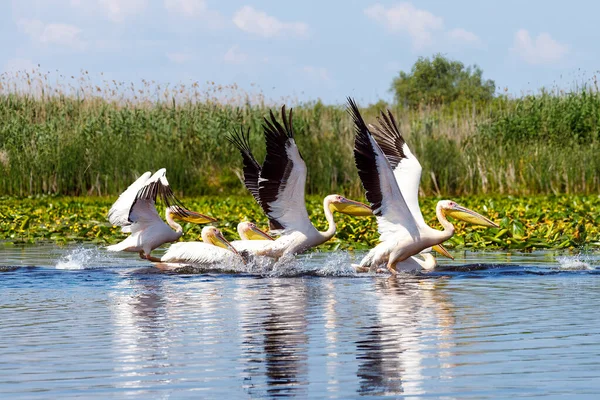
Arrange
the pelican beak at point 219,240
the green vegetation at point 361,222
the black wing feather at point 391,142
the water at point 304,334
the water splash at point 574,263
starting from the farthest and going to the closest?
the green vegetation at point 361,222 < the pelican beak at point 219,240 < the black wing feather at point 391,142 < the water splash at point 574,263 < the water at point 304,334

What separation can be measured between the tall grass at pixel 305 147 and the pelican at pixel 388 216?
9712 mm

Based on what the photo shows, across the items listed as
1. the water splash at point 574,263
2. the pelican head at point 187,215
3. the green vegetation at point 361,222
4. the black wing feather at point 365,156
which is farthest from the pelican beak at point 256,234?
the water splash at point 574,263

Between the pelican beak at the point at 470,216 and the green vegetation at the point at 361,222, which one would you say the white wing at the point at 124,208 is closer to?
the green vegetation at the point at 361,222

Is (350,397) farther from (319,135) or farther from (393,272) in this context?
(319,135)

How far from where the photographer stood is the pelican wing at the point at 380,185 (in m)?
9.10

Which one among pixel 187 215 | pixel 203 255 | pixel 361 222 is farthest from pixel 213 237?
pixel 361 222

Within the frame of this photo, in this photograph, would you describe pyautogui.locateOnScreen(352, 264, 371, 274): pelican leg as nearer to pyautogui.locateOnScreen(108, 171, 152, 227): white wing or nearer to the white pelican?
the white pelican

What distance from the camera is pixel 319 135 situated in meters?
22.0

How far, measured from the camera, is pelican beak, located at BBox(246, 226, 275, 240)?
446 inches

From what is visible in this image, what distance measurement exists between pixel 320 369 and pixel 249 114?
18.2 metres

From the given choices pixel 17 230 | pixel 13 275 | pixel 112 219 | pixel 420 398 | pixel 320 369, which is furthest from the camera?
pixel 17 230

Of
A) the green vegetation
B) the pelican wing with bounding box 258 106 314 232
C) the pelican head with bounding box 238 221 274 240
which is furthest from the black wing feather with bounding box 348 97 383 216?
the green vegetation

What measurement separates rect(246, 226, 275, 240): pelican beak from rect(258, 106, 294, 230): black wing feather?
3.73 feet

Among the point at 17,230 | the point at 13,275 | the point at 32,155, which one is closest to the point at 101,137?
the point at 32,155
